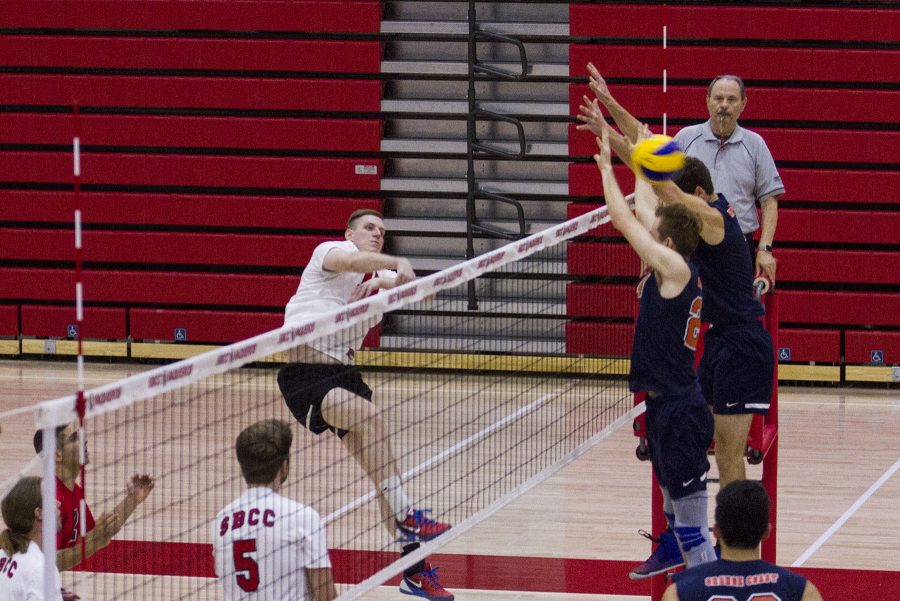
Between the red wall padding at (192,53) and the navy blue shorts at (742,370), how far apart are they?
7389 mm

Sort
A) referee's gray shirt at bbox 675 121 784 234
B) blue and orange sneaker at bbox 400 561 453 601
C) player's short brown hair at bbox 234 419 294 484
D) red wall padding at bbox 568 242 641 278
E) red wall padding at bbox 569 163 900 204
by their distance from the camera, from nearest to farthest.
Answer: player's short brown hair at bbox 234 419 294 484
blue and orange sneaker at bbox 400 561 453 601
referee's gray shirt at bbox 675 121 784 234
red wall padding at bbox 569 163 900 204
red wall padding at bbox 568 242 641 278

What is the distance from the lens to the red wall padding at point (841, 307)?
1285 centimetres

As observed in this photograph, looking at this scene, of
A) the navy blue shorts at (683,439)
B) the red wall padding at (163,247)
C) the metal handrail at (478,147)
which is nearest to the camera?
the navy blue shorts at (683,439)

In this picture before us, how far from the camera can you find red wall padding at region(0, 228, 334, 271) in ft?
44.9

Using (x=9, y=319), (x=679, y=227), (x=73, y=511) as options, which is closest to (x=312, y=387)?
(x=73, y=511)

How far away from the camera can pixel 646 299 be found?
20.7 ft

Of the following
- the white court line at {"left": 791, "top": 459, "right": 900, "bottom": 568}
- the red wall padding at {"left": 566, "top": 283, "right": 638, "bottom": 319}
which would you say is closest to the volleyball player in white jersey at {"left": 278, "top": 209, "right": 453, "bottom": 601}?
the white court line at {"left": 791, "top": 459, "right": 900, "bottom": 568}

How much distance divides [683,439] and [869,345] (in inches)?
286

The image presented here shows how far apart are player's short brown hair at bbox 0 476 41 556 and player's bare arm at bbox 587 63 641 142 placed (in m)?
3.04

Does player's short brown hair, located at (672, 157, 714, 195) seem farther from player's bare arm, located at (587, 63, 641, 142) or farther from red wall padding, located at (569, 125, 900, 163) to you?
red wall padding, located at (569, 125, 900, 163)

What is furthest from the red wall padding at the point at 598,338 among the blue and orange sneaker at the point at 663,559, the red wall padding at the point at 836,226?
the blue and orange sneaker at the point at 663,559

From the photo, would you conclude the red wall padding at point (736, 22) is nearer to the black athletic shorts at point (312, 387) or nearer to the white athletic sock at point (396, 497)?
the black athletic shorts at point (312, 387)

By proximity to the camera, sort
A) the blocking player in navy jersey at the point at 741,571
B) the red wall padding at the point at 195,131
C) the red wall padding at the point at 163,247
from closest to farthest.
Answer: the blocking player in navy jersey at the point at 741,571 < the red wall padding at the point at 195,131 < the red wall padding at the point at 163,247

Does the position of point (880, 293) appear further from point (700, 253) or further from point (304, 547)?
point (304, 547)
